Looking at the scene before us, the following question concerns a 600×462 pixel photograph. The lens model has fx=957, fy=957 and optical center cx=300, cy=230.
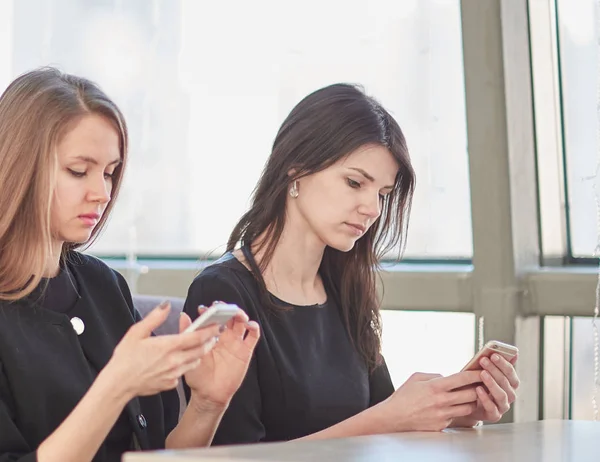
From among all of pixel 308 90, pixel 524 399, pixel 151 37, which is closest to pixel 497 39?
pixel 308 90

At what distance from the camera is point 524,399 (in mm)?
3291

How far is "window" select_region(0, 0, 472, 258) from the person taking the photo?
360 centimetres

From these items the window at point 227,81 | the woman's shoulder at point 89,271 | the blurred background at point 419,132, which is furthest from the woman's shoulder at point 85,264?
the window at point 227,81

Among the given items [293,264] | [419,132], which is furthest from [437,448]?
[419,132]

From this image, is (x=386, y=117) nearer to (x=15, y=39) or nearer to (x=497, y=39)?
(x=497, y=39)

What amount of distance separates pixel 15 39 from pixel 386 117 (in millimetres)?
2713

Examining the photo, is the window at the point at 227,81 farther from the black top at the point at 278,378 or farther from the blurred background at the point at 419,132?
the black top at the point at 278,378

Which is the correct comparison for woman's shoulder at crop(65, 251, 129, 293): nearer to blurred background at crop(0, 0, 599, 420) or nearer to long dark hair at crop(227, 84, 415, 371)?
long dark hair at crop(227, 84, 415, 371)

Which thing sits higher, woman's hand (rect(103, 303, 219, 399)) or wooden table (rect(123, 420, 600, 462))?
woman's hand (rect(103, 303, 219, 399))

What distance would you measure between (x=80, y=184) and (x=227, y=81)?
2.34 m

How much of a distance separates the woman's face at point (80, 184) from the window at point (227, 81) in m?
1.93

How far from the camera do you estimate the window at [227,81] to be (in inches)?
142

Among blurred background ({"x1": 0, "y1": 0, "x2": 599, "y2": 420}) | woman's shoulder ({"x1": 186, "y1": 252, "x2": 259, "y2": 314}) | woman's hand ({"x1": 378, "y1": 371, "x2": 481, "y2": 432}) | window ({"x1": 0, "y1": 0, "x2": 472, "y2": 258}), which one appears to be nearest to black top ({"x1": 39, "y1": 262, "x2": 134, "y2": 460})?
woman's shoulder ({"x1": 186, "y1": 252, "x2": 259, "y2": 314})

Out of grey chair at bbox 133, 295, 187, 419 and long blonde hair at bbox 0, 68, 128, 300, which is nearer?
long blonde hair at bbox 0, 68, 128, 300
